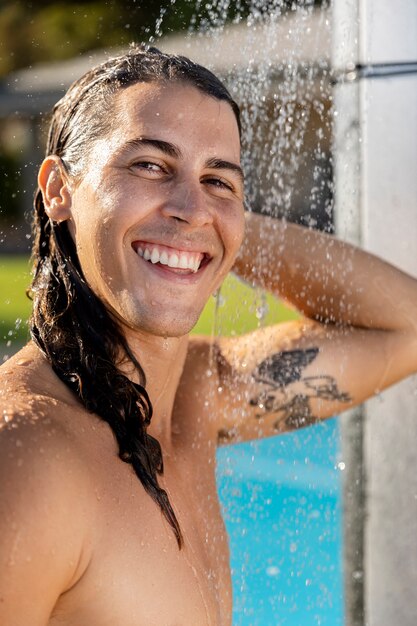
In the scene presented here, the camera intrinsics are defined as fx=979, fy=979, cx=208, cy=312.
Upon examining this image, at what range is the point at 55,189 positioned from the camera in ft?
6.07

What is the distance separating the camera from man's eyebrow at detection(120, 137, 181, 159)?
1753 millimetres

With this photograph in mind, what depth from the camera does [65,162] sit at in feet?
6.00

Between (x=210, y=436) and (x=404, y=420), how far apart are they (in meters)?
0.79

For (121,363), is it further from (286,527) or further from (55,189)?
(286,527)

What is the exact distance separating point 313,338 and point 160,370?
21.8 inches

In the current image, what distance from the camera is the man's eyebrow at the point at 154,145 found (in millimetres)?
1753

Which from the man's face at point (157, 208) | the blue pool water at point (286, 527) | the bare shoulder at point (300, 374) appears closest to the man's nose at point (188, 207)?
the man's face at point (157, 208)

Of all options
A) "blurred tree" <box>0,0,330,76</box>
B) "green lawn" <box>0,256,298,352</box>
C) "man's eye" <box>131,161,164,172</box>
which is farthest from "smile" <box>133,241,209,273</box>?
"blurred tree" <box>0,0,330,76</box>

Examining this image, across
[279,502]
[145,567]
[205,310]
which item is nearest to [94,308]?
[145,567]

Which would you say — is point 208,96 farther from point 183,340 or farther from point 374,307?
point 374,307

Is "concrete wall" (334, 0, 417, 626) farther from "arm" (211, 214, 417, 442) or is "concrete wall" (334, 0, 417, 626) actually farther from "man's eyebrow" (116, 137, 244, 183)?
"man's eyebrow" (116, 137, 244, 183)

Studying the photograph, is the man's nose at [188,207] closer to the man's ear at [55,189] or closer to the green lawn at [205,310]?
the man's ear at [55,189]

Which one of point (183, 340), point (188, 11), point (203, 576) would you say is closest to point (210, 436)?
point (183, 340)

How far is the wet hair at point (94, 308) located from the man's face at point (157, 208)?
0.03 meters
